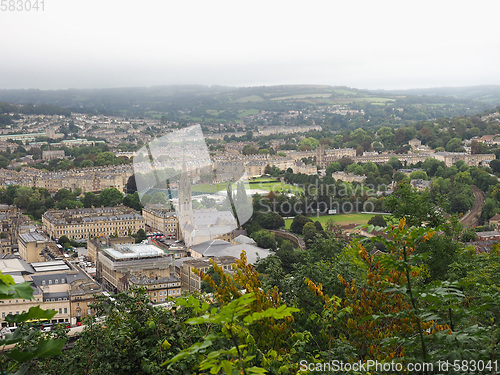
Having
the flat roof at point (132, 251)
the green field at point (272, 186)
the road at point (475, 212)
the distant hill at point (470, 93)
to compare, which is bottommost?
the green field at point (272, 186)

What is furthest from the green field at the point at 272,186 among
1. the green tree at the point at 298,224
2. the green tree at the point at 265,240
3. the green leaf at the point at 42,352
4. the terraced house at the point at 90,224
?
the green leaf at the point at 42,352

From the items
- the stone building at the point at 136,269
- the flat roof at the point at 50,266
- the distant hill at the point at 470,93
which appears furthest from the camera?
the distant hill at the point at 470,93

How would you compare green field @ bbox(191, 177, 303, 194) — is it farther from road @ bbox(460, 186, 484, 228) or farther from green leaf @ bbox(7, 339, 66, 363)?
green leaf @ bbox(7, 339, 66, 363)

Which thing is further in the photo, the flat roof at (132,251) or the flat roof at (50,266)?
the flat roof at (132,251)

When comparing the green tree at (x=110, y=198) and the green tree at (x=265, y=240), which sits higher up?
the green tree at (x=265, y=240)

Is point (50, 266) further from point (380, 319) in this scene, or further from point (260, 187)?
point (260, 187)

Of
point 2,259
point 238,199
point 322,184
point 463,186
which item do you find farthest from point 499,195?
point 2,259

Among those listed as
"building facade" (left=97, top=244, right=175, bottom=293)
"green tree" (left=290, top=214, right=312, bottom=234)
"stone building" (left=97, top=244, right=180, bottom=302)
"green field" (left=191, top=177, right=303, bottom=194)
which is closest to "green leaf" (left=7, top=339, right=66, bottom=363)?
"stone building" (left=97, top=244, right=180, bottom=302)

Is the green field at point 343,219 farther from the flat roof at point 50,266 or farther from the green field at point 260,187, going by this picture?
the flat roof at point 50,266

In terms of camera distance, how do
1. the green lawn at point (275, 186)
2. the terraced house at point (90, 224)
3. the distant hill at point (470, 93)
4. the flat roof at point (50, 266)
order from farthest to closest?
the distant hill at point (470, 93)
the green lawn at point (275, 186)
the terraced house at point (90, 224)
the flat roof at point (50, 266)
